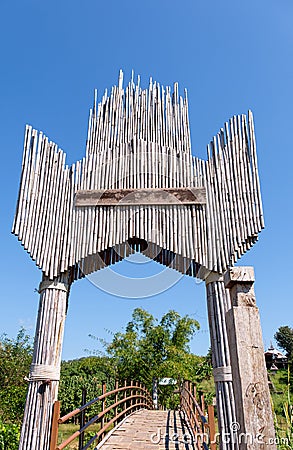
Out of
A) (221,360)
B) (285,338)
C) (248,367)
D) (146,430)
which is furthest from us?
(285,338)

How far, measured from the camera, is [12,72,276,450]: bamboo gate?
14.8 feet

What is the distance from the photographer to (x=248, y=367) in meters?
1.90

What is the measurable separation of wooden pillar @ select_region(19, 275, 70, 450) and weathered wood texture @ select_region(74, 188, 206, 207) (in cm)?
114

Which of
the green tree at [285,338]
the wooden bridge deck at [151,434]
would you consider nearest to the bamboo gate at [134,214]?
the wooden bridge deck at [151,434]

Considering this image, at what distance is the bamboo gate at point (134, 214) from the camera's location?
14.8 ft

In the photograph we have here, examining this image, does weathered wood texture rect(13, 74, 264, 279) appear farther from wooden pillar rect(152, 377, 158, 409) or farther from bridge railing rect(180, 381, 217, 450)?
wooden pillar rect(152, 377, 158, 409)

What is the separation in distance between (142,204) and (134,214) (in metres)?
0.18

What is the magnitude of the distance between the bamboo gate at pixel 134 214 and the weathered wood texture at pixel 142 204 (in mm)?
14

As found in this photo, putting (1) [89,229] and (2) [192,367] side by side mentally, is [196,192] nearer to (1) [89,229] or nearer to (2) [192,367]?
(1) [89,229]

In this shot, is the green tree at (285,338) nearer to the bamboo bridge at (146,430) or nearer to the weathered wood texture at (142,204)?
the bamboo bridge at (146,430)

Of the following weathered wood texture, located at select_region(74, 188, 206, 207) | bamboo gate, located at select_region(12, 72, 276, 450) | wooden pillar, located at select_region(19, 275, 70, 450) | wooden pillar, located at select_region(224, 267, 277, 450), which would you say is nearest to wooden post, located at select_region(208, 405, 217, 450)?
bamboo gate, located at select_region(12, 72, 276, 450)

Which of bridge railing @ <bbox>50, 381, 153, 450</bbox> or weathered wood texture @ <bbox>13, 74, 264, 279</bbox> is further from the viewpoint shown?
weathered wood texture @ <bbox>13, 74, 264, 279</bbox>

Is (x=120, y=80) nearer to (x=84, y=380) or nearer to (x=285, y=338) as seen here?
(x=84, y=380)

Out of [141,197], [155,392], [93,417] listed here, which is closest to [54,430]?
[93,417]
